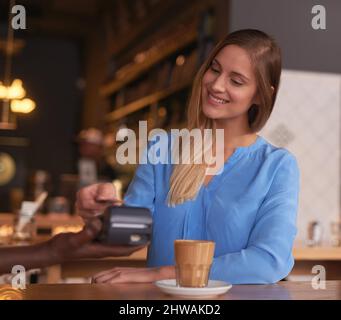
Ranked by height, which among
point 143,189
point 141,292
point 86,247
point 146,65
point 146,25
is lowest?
point 141,292

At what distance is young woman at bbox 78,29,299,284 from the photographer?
1849mm

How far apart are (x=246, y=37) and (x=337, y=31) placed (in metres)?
2.53

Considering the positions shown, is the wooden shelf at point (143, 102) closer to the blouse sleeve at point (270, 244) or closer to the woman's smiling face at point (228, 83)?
the woman's smiling face at point (228, 83)

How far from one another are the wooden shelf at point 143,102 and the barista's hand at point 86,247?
363 cm

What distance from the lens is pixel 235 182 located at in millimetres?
1995

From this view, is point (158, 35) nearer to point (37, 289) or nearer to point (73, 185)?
point (73, 185)

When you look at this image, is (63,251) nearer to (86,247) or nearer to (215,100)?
(86,247)

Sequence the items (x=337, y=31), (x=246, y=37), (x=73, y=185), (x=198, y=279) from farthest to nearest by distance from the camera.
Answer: (x=73, y=185)
(x=337, y=31)
(x=246, y=37)
(x=198, y=279)

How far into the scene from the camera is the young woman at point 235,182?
6.07ft

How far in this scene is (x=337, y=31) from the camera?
4.33 m

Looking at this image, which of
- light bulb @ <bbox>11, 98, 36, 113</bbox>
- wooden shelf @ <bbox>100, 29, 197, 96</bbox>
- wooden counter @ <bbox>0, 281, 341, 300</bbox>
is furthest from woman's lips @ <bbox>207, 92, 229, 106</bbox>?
light bulb @ <bbox>11, 98, 36, 113</bbox>

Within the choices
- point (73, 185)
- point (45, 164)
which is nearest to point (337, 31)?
point (73, 185)

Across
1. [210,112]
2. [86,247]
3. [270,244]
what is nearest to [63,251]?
[86,247]

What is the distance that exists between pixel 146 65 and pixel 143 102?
364 mm
